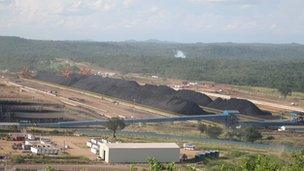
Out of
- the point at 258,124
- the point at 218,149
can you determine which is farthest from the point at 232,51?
the point at 218,149

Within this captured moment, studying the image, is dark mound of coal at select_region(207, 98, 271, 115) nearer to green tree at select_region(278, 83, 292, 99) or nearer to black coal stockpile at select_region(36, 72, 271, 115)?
black coal stockpile at select_region(36, 72, 271, 115)

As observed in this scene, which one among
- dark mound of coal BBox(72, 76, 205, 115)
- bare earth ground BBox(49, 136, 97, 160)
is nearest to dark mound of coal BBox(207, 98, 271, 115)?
dark mound of coal BBox(72, 76, 205, 115)

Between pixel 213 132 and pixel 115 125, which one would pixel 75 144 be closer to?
pixel 115 125

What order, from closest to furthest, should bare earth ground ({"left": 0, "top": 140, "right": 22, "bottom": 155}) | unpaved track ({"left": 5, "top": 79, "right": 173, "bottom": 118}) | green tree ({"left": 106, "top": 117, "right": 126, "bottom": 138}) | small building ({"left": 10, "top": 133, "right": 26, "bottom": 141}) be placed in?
bare earth ground ({"left": 0, "top": 140, "right": 22, "bottom": 155}), small building ({"left": 10, "top": 133, "right": 26, "bottom": 141}), green tree ({"left": 106, "top": 117, "right": 126, "bottom": 138}), unpaved track ({"left": 5, "top": 79, "right": 173, "bottom": 118})

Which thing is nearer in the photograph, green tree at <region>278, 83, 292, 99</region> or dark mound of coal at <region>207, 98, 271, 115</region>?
dark mound of coal at <region>207, 98, 271, 115</region>

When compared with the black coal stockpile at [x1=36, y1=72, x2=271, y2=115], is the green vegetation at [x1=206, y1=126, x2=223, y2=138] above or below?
below

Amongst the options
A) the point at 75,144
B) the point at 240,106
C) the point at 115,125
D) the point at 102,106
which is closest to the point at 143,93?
the point at 102,106

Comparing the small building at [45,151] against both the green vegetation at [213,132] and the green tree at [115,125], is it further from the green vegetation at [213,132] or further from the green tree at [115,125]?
the green vegetation at [213,132]

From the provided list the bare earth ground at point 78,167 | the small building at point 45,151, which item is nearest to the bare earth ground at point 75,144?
the small building at point 45,151
